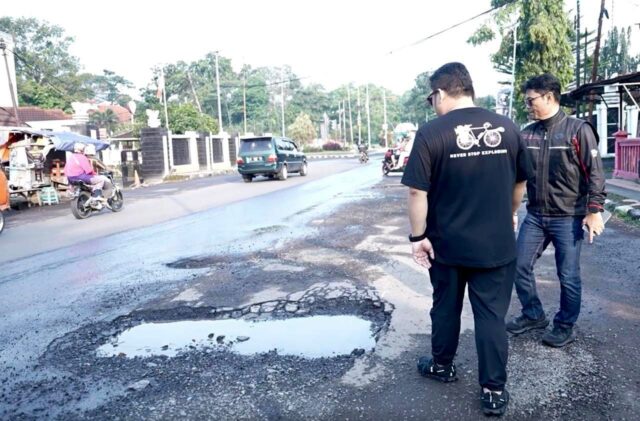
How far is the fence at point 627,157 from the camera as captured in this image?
1423cm

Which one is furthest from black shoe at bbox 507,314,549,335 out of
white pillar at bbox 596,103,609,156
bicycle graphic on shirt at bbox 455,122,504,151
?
white pillar at bbox 596,103,609,156

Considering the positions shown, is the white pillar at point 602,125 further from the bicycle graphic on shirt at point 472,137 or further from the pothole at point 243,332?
the bicycle graphic on shirt at point 472,137

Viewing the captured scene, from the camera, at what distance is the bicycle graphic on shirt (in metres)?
2.99

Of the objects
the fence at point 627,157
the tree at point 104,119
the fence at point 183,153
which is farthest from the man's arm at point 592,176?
the tree at point 104,119

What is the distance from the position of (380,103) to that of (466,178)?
102813mm

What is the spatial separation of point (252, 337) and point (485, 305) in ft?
6.16

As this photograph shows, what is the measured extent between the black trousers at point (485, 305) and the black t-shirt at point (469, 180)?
3.4 inches

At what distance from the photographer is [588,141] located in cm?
387

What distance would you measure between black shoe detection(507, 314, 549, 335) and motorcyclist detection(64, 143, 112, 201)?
1063 centimetres

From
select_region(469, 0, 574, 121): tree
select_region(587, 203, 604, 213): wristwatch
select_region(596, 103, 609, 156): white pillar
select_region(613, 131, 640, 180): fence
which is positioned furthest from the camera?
select_region(469, 0, 574, 121): tree

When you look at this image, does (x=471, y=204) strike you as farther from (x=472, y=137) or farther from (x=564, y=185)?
(x=564, y=185)

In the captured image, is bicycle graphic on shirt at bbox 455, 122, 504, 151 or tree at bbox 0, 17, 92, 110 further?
tree at bbox 0, 17, 92, 110

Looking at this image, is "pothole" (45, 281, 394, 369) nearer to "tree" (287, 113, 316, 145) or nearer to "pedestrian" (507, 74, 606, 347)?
"pedestrian" (507, 74, 606, 347)

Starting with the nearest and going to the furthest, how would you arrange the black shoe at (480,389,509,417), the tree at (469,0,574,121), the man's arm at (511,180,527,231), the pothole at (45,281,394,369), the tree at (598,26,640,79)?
1. the black shoe at (480,389,509,417)
2. the man's arm at (511,180,527,231)
3. the pothole at (45,281,394,369)
4. the tree at (469,0,574,121)
5. the tree at (598,26,640,79)
